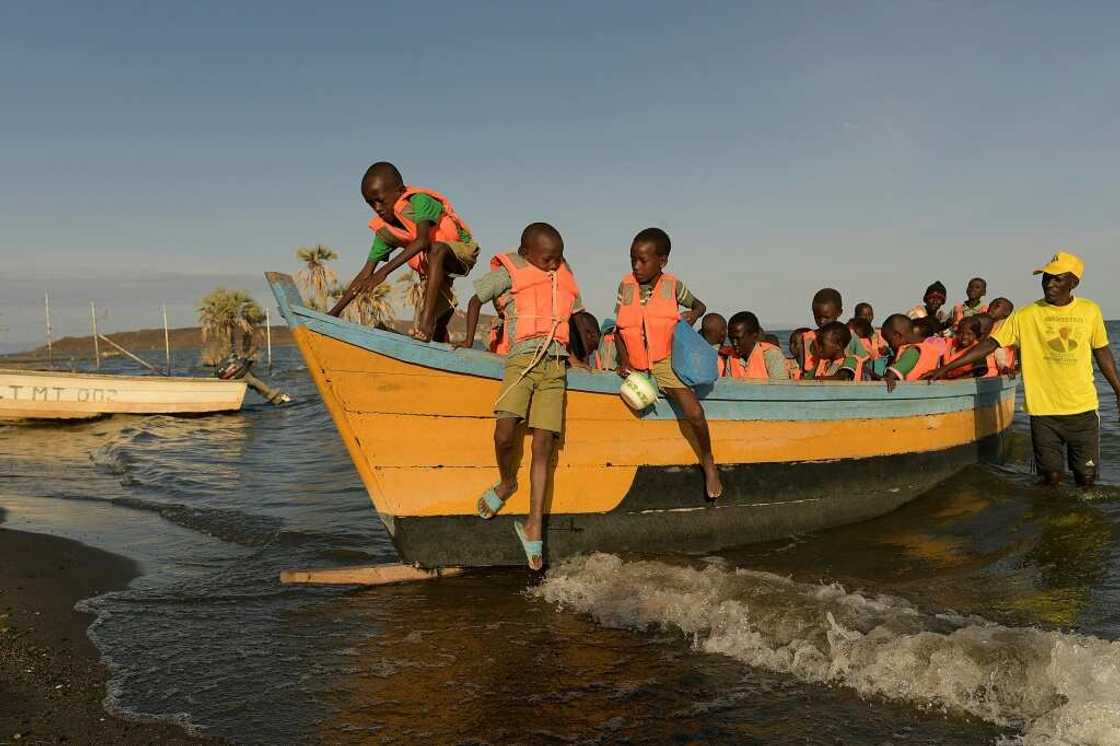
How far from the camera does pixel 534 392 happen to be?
4.80 metres

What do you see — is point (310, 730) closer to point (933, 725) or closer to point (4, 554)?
point (933, 725)

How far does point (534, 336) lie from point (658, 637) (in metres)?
1.94

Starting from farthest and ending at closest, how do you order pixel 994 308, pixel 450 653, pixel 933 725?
pixel 994 308
pixel 450 653
pixel 933 725

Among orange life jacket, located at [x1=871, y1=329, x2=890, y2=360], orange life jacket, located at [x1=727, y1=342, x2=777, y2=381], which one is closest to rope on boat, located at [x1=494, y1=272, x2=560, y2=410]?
orange life jacket, located at [x1=727, y1=342, x2=777, y2=381]

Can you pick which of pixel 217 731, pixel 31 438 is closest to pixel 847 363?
pixel 217 731

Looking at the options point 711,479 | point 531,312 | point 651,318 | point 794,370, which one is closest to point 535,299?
point 531,312

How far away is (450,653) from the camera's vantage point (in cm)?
414

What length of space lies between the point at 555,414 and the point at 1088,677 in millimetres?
3036

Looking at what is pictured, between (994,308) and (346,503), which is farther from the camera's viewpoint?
(994,308)

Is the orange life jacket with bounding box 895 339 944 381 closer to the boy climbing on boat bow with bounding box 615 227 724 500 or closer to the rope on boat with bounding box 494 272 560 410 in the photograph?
the boy climbing on boat bow with bounding box 615 227 724 500

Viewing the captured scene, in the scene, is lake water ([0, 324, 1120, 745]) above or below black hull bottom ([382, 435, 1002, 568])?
→ below

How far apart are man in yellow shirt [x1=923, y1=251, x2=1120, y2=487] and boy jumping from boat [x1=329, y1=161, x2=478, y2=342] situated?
15.5 ft

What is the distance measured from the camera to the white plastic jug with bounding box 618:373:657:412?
504cm

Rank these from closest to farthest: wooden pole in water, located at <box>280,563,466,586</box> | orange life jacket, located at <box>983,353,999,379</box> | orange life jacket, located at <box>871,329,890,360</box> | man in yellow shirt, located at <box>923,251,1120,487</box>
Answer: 1. wooden pole in water, located at <box>280,563,466,586</box>
2. man in yellow shirt, located at <box>923,251,1120,487</box>
3. orange life jacket, located at <box>871,329,890,360</box>
4. orange life jacket, located at <box>983,353,999,379</box>
